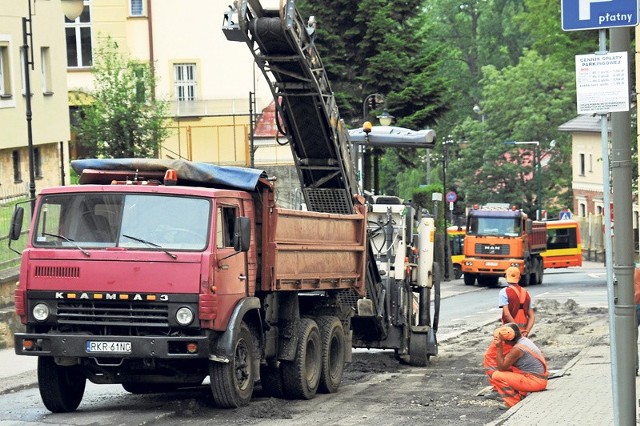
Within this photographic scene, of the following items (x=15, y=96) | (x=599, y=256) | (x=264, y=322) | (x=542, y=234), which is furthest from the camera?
(x=599, y=256)

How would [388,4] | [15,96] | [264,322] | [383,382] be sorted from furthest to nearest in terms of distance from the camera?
1. [388,4]
2. [15,96]
3. [383,382]
4. [264,322]

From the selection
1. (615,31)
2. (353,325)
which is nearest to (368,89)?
(353,325)

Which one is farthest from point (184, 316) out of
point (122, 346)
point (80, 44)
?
point (80, 44)

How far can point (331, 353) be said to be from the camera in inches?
703

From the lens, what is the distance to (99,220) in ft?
48.2

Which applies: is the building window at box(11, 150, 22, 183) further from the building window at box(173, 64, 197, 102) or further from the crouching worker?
the crouching worker

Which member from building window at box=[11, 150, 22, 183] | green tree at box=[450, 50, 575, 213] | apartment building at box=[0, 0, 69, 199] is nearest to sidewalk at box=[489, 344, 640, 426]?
apartment building at box=[0, 0, 69, 199]

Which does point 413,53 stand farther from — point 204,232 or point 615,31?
point 615,31

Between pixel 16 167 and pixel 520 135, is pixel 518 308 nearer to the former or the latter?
pixel 16 167

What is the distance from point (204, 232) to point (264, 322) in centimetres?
189

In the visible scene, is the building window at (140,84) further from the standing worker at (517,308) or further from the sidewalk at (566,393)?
the standing worker at (517,308)

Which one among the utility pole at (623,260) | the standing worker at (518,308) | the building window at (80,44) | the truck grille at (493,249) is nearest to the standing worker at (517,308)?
the standing worker at (518,308)

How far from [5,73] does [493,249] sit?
68.9ft

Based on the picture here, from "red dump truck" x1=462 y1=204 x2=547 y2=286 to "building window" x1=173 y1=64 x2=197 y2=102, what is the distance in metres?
12.6
